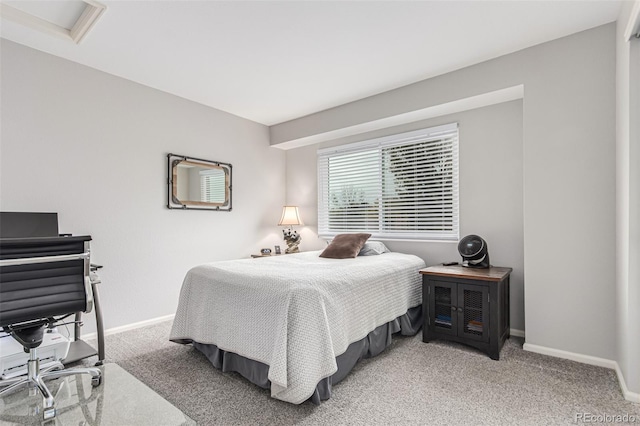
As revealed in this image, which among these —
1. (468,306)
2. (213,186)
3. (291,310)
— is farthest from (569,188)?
(213,186)

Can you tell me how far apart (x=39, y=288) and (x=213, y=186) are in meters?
2.31

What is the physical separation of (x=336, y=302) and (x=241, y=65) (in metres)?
2.25

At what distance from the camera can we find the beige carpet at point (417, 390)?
182 cm

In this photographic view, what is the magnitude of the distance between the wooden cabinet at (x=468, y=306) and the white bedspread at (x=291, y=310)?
26cm

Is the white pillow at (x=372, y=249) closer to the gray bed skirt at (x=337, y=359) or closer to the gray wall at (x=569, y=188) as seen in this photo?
the gray bed skirt at (x=337, y=359)

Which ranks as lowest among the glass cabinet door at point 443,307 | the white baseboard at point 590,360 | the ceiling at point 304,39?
the white baseboard at point 590,360

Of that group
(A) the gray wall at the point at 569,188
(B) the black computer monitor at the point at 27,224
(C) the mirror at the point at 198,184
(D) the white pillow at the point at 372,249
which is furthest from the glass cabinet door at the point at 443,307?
(B) the black computer monitor at the point at 27,224

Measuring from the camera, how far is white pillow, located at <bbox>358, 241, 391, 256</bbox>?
3570 mm

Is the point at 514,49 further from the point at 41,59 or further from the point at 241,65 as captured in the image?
the point at 41,59

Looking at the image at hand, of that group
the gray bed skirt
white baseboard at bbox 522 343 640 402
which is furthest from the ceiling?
white baseboard at bbox 522 343 640 402

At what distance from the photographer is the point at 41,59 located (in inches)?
110

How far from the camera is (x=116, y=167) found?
325cm

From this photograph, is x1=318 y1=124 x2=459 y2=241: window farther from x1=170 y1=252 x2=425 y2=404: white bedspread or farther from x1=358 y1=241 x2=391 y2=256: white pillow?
x1=170 y1=252 x2=425 y2=404: white bedspread

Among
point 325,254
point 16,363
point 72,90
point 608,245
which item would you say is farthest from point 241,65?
point 608,245
